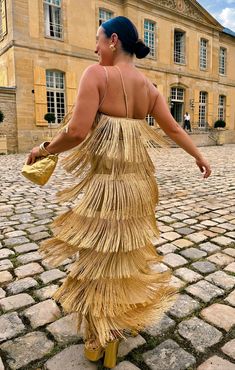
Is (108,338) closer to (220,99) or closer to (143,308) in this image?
(143,308)

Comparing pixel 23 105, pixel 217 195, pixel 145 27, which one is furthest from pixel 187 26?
pixel 217 195

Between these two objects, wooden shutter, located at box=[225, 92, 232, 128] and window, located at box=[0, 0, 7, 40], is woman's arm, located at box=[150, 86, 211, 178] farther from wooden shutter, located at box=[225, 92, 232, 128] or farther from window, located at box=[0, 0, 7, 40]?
wooden shutter, located at box=[225, 92, 232, 128]

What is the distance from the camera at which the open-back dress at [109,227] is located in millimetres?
1553

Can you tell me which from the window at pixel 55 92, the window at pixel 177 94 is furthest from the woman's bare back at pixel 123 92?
the window at pixel 177 94

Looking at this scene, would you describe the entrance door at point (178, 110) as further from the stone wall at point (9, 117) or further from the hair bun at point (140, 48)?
the hair bun at point (140, 48)

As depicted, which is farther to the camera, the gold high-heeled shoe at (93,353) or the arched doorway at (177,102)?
the arched doorway at (177,102)

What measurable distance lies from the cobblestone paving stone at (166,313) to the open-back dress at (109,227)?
0.25 meters

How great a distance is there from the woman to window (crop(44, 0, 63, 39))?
16.9 m

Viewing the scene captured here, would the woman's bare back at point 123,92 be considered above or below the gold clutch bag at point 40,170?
above

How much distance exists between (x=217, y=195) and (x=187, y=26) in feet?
69.4


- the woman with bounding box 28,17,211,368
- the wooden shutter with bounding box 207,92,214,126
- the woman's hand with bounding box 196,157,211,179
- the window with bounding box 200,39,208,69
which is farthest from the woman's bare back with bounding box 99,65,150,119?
the window with bounding box 200,39,208,69

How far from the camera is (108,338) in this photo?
5.04 ft

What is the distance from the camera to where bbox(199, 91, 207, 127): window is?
2497 cm

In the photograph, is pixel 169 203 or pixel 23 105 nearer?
pixel 169 203
